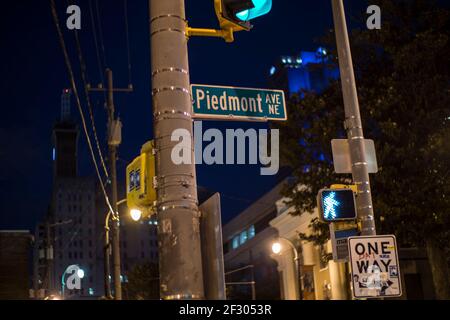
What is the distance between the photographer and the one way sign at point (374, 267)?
8.78 metres

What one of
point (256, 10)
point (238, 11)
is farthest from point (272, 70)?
point (238, 11)

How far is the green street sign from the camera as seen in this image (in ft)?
22.5

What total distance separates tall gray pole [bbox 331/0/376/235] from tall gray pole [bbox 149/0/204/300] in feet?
14.9

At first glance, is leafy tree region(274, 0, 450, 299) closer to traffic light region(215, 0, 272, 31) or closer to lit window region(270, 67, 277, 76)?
traffic light region(215, 0, 272, 31)

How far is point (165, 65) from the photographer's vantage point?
6227 millimetres

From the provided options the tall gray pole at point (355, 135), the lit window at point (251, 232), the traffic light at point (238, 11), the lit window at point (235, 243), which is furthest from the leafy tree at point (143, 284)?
the traffic light at point (238, 11)

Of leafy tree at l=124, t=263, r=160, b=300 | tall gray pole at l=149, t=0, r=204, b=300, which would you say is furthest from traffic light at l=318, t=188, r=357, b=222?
leafy tree at l=124, t=263, r=160, b=300

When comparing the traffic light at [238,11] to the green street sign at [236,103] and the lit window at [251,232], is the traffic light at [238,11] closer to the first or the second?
the green street sign at [236,103]

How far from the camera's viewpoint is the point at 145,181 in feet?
21.2

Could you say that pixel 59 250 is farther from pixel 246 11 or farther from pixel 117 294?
pixel 246 11

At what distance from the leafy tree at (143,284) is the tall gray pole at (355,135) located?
60.2m

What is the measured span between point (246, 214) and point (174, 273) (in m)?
76.6
